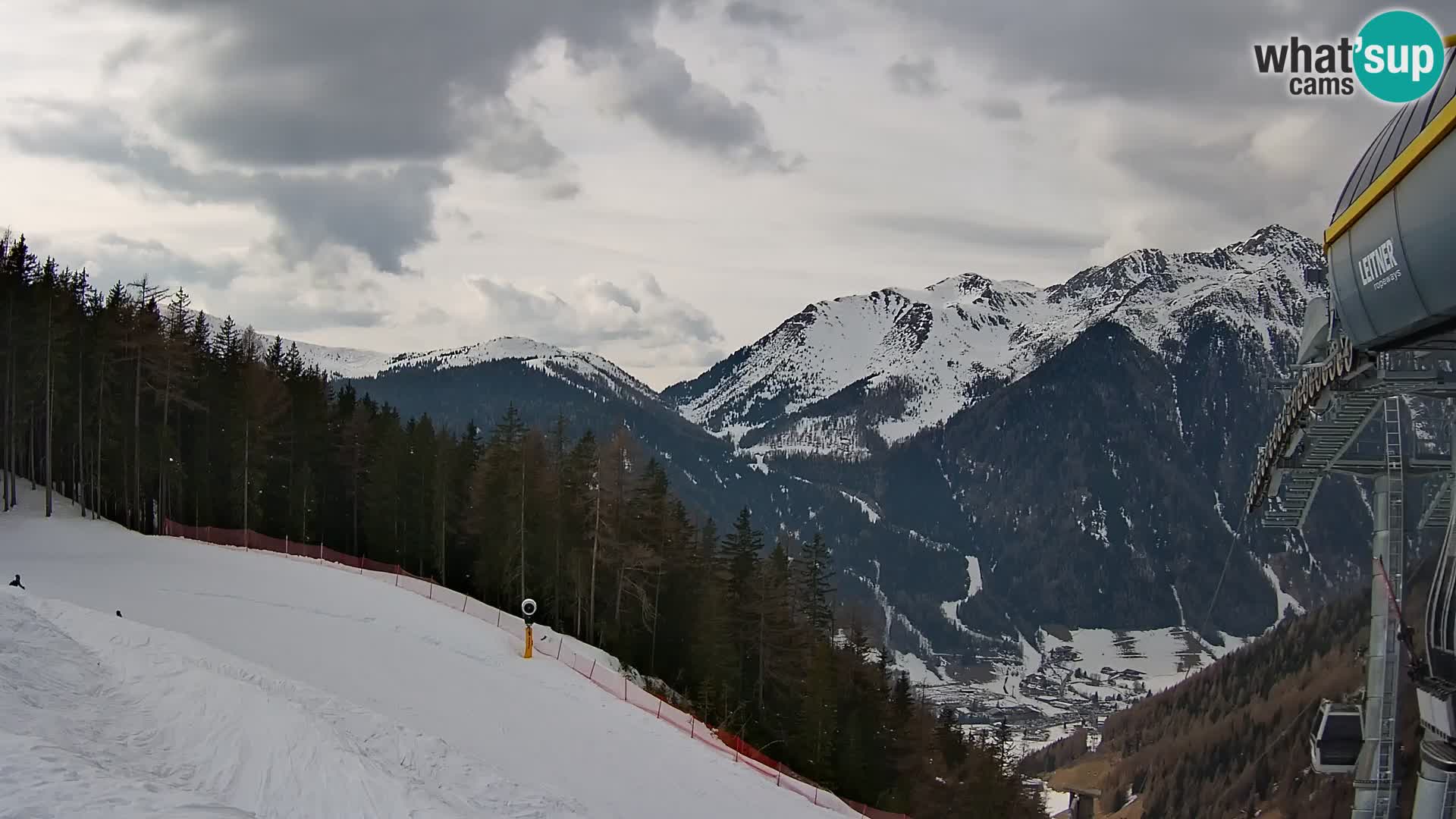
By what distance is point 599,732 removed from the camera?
2503cm

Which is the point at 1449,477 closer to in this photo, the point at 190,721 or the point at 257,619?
the point at 190,721

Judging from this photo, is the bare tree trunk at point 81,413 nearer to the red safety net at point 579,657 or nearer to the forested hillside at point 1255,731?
the red safety net at point 579,657

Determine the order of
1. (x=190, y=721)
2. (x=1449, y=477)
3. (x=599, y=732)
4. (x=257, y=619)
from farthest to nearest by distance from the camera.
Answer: (x=257, y=619) < (x=599, y=732) < (x=1449, y=477) < (x=190, y=721)

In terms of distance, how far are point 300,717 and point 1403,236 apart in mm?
18897

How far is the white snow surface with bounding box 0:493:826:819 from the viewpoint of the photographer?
1514 centimetres

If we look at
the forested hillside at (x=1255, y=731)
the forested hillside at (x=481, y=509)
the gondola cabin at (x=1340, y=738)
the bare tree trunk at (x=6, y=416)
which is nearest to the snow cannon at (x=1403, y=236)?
the gondola cabin at (x=1340, y=738)

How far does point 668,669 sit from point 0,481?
1320 inches

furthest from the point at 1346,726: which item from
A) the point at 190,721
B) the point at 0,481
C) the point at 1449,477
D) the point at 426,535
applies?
the point at 0,481

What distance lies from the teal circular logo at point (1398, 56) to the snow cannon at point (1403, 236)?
0.70 m

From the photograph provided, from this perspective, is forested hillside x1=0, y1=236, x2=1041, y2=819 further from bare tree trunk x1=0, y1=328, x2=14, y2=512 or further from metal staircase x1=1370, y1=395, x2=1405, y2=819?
metal staircase x1=1370, y1=395, x2=1405, y2=819

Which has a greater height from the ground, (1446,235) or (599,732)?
(1446,235)

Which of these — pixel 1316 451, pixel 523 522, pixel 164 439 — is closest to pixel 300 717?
pixel 1316 451

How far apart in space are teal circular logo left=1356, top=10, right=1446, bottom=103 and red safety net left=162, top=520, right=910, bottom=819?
20.7m

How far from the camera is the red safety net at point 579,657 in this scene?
30.7 metres
